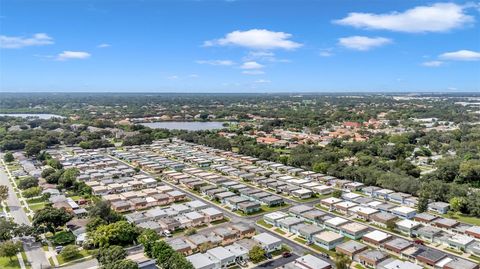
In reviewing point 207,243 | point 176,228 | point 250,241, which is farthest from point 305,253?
point 176,228

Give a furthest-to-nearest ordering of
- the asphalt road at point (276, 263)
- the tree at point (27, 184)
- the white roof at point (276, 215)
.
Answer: the tree at point (27, 184) < the white roof at point (276, 215) < the asphalt road at point (276, 263)

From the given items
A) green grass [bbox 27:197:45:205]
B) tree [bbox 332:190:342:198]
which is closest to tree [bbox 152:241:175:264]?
tree [bbox 332:190:342:198]

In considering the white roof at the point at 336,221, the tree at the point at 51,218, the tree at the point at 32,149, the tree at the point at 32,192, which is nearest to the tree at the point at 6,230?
the tree at the point at 51,218

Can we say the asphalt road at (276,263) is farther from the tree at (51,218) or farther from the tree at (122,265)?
the tree at (51,218)

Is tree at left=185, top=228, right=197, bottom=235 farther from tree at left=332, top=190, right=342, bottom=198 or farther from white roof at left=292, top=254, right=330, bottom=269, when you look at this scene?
tree at left=332, top=190, right=342, bottom=198

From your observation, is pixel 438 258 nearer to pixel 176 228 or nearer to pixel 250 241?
pixel 250 241

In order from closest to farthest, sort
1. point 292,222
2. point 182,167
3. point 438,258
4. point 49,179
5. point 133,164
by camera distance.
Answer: point 438,258 < point 292,222 < point 49,179 < point 182,167 < point 133,164
